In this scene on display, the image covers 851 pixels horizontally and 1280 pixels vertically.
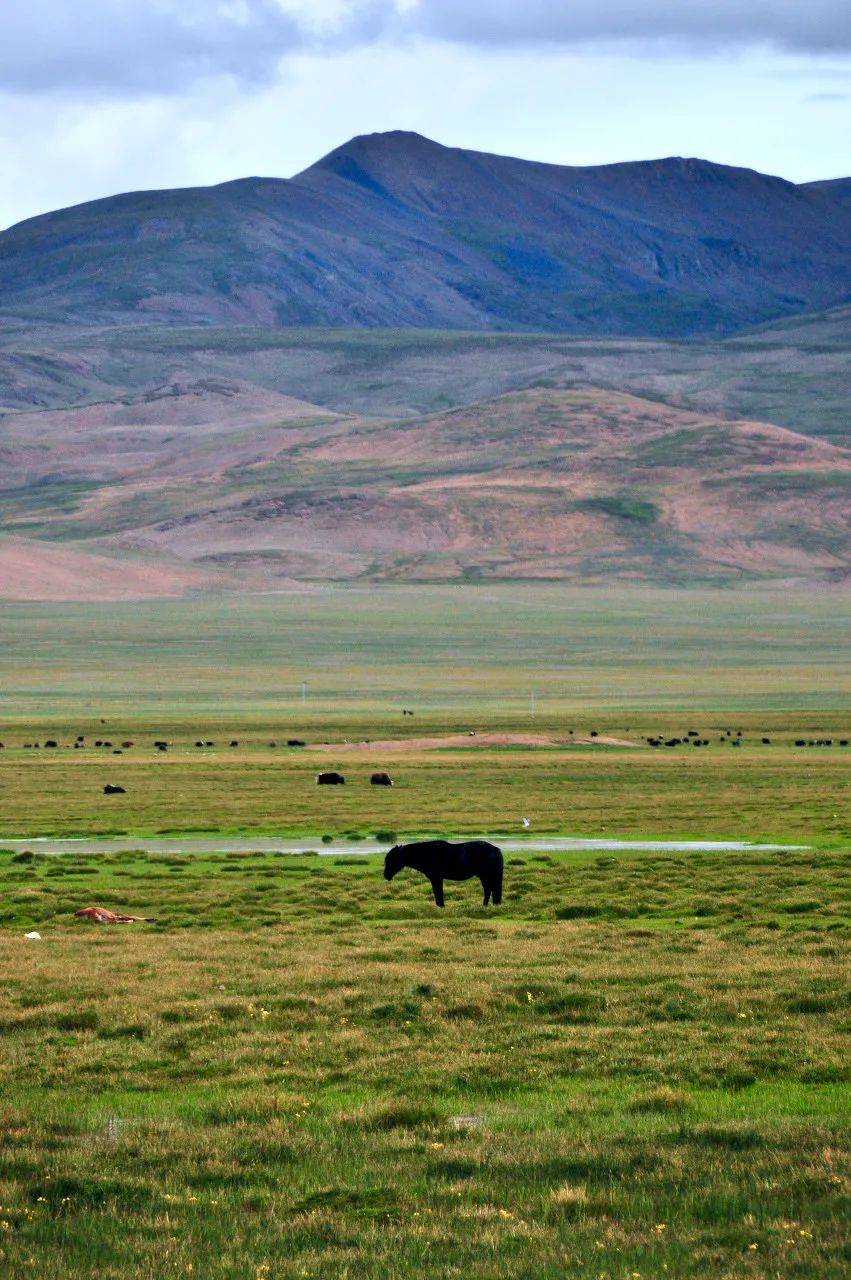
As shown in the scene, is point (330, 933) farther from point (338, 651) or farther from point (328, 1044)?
point (338, 651)

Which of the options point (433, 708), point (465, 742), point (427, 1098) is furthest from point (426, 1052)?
point (433, 708)

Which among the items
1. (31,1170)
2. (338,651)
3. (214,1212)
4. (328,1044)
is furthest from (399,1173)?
(338,651)

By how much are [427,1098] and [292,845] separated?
71.1 ft

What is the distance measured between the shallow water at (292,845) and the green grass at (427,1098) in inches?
411

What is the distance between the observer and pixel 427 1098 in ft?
38.2

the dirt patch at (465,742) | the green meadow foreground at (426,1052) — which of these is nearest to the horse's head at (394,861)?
the green meadow foreground at (426,1052)

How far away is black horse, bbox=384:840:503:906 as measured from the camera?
73.5 ft

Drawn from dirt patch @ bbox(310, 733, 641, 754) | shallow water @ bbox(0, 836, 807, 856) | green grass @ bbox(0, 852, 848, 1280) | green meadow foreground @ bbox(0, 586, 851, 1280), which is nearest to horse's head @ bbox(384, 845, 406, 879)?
green meadow foreground @ bbox(0, 586, 851, 1280)

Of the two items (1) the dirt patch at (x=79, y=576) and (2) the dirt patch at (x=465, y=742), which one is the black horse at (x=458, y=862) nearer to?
(2) the dirt patch at (x=465, y=742)

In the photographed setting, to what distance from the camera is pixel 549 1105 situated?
11344 millimetres

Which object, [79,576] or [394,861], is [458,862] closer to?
[394,861]

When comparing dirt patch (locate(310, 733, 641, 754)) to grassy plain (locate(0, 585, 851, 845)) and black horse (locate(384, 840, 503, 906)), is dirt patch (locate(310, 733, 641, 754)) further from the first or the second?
black horse (locate(384, 840, 503, 906))

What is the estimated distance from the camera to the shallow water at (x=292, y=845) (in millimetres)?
31312

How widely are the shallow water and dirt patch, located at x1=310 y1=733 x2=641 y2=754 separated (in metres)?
29.8
